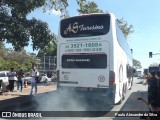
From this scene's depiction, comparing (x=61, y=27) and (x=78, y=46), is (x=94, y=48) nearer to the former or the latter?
(x=78, y=46)

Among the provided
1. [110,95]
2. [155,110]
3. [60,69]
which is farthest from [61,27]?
[155,110]

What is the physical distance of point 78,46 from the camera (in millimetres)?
13219

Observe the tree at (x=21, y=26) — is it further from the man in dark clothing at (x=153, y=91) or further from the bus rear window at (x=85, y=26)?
the man in dark clothing at (x=153, y=91)

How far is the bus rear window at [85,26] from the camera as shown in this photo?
12820 mm

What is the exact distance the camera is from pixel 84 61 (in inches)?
515

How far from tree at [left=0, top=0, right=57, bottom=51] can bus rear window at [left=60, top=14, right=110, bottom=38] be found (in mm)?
3381

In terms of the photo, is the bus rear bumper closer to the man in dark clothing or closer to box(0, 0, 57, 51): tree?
the man in dark clothing

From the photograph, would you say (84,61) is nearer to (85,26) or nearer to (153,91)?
(85,26)

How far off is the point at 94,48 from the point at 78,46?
0.78 meters

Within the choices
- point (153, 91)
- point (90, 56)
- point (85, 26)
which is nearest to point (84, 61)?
point (90, 56)

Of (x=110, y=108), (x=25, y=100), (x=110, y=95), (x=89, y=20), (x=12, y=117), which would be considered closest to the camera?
(x=12, y=117)

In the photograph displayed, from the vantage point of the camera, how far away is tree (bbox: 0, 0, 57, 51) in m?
16.2

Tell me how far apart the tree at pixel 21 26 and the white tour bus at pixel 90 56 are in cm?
337

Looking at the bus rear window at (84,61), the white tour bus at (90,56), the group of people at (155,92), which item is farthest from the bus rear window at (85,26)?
the group of people at (155,92)
